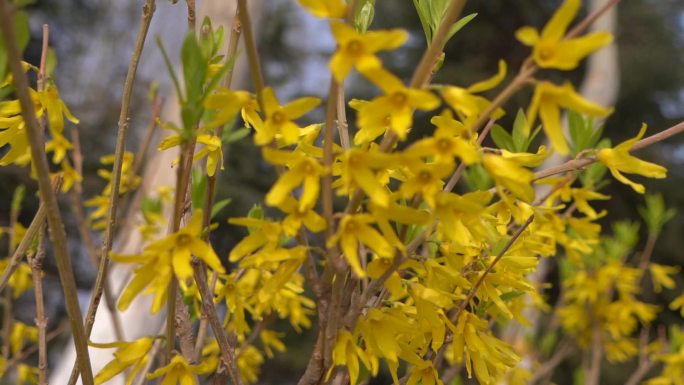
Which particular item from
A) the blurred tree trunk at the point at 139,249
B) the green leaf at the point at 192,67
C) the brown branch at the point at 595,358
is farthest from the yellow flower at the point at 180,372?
the brown branch at the point at 595,358

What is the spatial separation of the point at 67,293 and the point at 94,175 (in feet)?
17.8

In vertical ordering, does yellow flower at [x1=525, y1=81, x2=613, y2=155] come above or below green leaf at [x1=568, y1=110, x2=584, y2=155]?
above

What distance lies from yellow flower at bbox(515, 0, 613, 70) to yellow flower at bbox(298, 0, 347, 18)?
0.42 ft

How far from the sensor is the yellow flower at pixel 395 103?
Answer: 409mm

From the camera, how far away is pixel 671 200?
7293 mm

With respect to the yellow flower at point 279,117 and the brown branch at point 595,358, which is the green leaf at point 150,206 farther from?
the brown branch at point 595,358

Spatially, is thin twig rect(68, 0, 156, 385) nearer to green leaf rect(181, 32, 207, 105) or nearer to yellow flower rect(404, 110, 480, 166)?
green leaf rect(181, 32, 207, 105)

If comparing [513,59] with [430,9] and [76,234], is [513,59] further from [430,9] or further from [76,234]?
[430,9]

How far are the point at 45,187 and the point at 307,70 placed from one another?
7994 millimetres

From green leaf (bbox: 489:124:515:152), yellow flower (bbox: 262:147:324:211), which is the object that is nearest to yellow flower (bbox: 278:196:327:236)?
yellow flower (bbox: 262:147:324:211)

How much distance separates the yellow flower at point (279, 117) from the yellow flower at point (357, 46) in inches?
2.2

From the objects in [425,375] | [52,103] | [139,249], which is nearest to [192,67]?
[52,103]

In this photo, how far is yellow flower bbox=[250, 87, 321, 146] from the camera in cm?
44

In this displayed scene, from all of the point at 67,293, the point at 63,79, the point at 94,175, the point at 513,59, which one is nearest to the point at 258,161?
the point at 94,175
